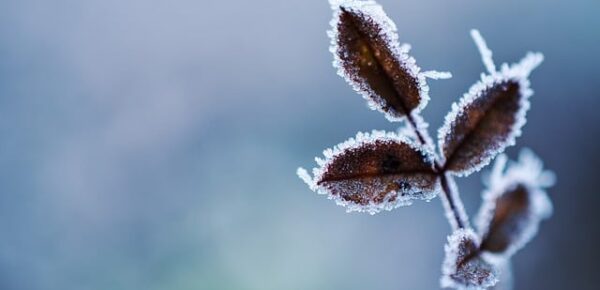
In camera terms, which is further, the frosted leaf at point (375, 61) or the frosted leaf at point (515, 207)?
the frosted leaf at point (375, 61)

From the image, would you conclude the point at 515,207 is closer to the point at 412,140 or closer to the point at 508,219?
the point at 508,219

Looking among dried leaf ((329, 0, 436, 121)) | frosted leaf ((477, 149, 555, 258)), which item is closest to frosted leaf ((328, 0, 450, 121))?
dried leaf ((329, 0, 436, 121))

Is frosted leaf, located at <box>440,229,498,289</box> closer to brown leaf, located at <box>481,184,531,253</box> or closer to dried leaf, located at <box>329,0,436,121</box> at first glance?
brown leaf, located at <box>481,184,531,253</box>

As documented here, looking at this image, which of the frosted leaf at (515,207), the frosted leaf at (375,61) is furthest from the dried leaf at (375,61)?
the frosted leaf at (515,207)

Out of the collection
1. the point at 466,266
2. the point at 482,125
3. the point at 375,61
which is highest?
the point at 375,61

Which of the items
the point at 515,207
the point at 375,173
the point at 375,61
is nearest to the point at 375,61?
the point at 375,61

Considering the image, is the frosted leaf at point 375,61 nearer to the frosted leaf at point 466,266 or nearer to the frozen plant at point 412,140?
the frozen plant at point 412,140

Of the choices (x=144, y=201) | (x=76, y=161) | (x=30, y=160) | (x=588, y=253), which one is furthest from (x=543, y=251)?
(x=30, y=160)
